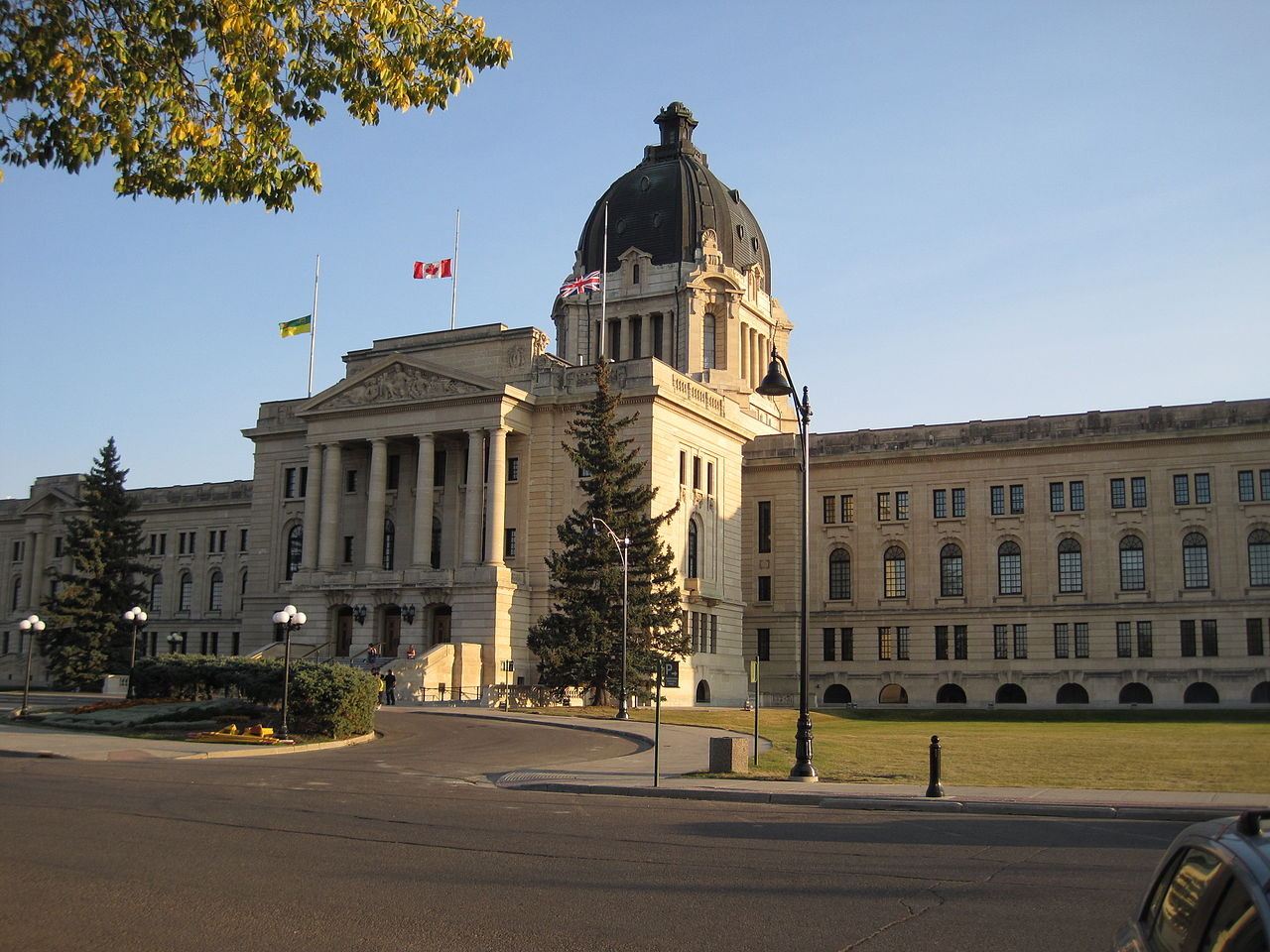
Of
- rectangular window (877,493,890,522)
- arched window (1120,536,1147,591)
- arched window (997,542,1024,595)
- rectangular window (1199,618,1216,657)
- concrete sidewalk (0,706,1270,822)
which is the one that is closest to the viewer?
concrete sidewalk (0,706,1270,822)

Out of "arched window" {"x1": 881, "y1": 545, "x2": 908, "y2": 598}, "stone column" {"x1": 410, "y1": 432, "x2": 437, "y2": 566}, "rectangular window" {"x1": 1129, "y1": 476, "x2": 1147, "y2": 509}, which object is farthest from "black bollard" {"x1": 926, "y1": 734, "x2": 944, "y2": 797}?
"arched window" {"x1": 881, "y1": 545, "x2": 908, "y2": 598}

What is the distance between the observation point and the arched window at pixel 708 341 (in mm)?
91062

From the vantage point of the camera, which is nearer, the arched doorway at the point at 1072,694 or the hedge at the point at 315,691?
the hedge at the point at 315,691

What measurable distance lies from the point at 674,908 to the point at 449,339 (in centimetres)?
6114

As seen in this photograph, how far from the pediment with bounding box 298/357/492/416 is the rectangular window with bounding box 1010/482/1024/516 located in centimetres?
3016

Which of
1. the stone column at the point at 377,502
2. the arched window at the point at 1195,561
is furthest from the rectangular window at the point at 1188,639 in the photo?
the stone column at the point at 377,502

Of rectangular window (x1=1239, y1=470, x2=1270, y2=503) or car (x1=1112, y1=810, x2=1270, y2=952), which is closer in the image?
car (x1=1112, y1=810, x2=1270, y2=952)

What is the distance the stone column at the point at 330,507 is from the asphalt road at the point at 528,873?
48032 millimetres

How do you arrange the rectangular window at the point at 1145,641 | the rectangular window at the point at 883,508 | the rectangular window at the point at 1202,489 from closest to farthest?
the rectangular window at the point at 1202,489
the rectangular window at the point at 1145,641
the rectangular window at the point at 883,508

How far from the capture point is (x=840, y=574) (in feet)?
256

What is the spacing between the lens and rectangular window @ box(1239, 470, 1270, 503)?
68.4m

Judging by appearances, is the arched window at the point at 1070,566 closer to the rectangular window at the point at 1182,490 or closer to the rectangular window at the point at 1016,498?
the rectangular window at the point at 1016,498

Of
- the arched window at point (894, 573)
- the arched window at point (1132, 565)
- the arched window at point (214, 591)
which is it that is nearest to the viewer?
the arched window at point (1132, 565)

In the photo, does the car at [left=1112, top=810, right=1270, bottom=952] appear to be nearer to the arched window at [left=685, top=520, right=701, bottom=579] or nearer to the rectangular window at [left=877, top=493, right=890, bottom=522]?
the arched window at [left=685, top=520, right=701, bottom=579]
